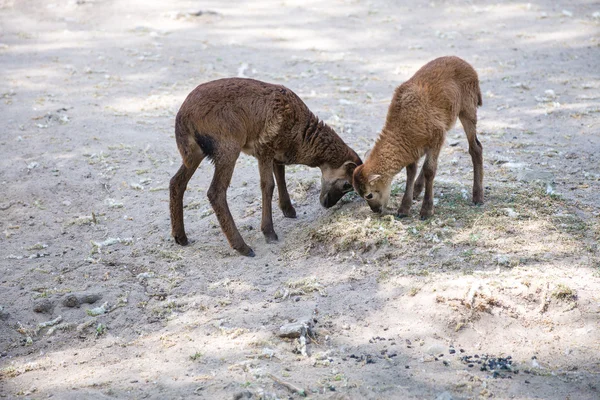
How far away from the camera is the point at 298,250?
649 centimetres

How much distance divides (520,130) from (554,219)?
11.6 feet

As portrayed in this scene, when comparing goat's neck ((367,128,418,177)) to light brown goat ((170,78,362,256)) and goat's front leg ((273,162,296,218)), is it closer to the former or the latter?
light brown goat ((170,78,362,256))

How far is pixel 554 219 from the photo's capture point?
6.24 m

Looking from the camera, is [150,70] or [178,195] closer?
[178,195]

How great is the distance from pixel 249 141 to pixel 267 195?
0.61 m

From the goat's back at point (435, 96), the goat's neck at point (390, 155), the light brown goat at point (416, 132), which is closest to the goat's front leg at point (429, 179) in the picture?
the light brown goat at point (416, 132)

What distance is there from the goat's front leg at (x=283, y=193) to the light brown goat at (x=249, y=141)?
1cm

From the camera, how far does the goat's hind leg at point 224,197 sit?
6.37 meters

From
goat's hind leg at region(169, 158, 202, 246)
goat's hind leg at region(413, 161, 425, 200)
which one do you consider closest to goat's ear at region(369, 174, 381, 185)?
goat's hind leg at region(413, 161, 425, 200)

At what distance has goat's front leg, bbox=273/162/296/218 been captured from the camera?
282 inches

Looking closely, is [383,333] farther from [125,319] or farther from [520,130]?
[520,130]

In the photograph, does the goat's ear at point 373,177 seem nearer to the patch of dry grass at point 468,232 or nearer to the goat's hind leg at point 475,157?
the patch of dry grass at point 468,232

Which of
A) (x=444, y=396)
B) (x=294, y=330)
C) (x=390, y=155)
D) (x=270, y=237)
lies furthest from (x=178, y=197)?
(x=444, y=396)

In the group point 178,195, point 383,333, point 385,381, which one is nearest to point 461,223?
point 383,333
